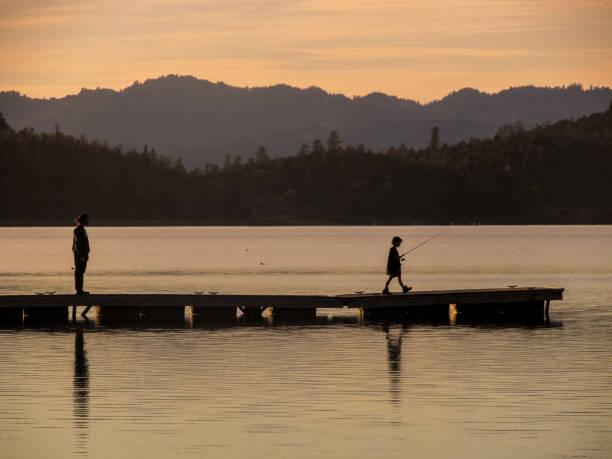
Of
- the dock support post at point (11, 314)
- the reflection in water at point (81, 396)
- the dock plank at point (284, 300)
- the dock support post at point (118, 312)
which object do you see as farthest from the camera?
the dock support post at point (118, 312)

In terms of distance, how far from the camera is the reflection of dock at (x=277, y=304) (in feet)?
109

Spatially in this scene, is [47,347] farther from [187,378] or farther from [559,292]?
[559,292]

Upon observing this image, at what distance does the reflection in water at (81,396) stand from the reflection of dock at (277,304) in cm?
561

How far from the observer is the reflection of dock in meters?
33.4

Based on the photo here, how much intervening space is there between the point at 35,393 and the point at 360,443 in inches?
268

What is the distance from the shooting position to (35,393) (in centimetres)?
1980

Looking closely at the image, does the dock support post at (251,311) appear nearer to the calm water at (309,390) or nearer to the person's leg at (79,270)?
the calm water at (309,390)

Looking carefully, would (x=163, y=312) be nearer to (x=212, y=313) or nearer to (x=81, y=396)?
(x=212, y=313)

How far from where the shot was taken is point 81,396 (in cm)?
1952

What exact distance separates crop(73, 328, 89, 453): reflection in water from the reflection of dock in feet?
18.4

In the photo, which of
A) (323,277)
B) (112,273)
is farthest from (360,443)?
(112,273)

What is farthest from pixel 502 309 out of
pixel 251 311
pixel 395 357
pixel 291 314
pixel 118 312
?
pixel 118 312

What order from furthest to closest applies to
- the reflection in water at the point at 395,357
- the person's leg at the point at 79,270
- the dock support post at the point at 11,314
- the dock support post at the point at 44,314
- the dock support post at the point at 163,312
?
the dock support post at the point at 163,312 → the dock support post at the point at 44,314 → the dock support post at the point at 11,314 → the person's leg at the point at 79,270 → the reflection in water at the point at 395,357

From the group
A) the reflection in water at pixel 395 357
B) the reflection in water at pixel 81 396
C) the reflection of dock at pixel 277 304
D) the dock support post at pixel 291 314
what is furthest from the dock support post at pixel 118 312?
the reflection in water at pixel 395 357
